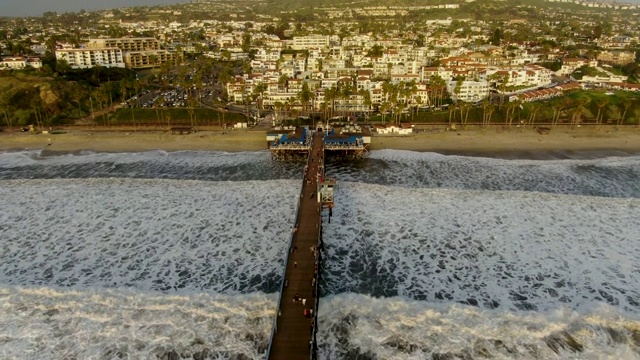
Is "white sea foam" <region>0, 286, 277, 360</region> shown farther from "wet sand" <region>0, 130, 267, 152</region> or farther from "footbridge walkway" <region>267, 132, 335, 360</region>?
"wet sand" <region>0, 130, 267, 152</region>

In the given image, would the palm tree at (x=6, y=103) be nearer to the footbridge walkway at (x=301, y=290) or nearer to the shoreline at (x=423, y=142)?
the shoreline at (x=423, y=142)

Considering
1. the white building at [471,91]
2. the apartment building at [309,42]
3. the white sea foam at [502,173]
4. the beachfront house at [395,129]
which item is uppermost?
the apartment building at [309,42]

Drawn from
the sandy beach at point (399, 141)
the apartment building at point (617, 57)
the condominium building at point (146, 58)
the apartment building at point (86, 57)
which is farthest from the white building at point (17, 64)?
the apartment building at point (617, 57)

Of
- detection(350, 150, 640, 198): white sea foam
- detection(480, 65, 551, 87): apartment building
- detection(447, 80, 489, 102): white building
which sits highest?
detection(480, 65, 551, 87): apartment building

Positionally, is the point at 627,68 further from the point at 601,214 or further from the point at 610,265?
the point at 610,265

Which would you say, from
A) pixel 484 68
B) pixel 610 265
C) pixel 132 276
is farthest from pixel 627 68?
pixel 132 276

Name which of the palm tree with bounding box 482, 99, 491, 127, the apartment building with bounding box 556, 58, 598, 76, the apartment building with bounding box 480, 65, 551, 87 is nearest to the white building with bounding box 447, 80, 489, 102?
the apartment building with bounding box 480, 65, 551, 87

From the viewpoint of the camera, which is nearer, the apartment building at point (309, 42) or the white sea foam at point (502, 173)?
the white sea foam at point (502, 173)
